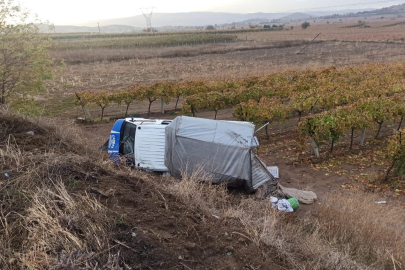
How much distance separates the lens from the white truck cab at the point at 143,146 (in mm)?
10250

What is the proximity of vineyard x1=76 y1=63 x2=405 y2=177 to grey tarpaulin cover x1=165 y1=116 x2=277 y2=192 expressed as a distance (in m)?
3.70

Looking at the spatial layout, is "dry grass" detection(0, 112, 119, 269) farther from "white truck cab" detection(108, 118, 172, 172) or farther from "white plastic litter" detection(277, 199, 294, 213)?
"white plastic litter" detection(277, 199, 294, 213)

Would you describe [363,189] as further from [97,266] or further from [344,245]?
[97,266]

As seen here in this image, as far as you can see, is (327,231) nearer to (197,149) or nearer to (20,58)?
(197,149)

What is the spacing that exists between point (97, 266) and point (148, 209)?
1.54m

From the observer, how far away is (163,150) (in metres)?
10.3

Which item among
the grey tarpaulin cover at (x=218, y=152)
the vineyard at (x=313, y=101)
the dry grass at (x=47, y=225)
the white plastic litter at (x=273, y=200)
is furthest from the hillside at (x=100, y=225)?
the vineyard at (x=313, y=101)

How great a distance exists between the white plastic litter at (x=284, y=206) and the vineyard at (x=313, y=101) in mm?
4079

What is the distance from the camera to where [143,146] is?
1033cm

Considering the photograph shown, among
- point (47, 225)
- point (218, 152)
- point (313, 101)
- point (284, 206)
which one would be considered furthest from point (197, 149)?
point (313, 101)

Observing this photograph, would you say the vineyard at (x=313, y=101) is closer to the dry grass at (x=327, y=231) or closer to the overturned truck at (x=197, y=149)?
the dry grass at (x=327, y=231)

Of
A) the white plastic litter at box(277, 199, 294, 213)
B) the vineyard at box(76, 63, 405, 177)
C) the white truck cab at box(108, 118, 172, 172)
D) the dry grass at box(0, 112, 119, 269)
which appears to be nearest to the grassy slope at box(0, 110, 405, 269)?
the dry grass at box(0, 112, 119, 269)

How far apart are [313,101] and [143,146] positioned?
8.92 meters

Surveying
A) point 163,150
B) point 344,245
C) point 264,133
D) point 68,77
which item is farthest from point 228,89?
point 68,77
